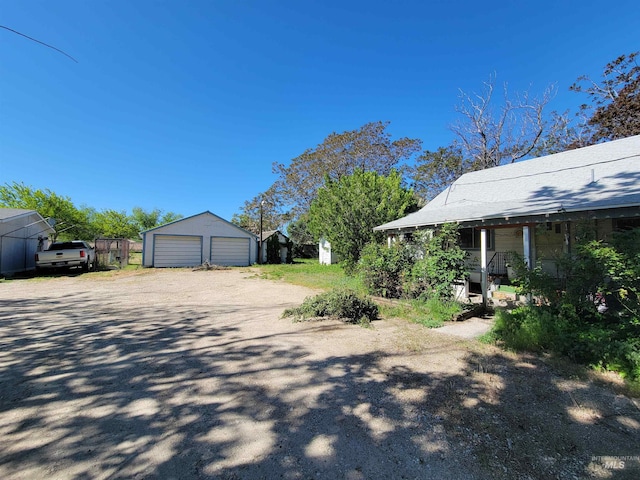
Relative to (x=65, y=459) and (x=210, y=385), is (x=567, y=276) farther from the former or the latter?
(x=65, y=459)

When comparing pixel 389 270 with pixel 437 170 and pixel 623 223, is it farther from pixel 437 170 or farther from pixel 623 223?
pixel 437 170

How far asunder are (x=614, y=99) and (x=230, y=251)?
23.8 m

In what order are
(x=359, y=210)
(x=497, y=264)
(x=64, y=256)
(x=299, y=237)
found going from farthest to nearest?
(x=299, y=237) → (x=359, y=210) → (x=64, y=256) → (x=497, y=264)

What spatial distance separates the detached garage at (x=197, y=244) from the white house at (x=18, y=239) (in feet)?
17.3

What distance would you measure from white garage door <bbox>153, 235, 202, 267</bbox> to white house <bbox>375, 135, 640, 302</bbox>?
13.9 metres

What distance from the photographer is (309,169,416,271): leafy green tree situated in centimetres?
1312

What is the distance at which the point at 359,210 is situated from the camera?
1316 centimetres

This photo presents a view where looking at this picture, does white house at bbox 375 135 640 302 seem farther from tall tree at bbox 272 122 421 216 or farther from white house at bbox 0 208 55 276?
white house at bbox 0 208 55 276

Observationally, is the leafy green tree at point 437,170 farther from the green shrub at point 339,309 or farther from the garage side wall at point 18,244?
the garage side wall at point 18,244

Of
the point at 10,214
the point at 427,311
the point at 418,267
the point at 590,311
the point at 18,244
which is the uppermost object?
the point at 10,214

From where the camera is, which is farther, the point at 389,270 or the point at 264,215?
the point at 264,215

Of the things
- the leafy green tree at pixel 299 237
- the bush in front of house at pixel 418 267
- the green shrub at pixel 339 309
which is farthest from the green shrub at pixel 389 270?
the leafy green tree at pixel 299 237

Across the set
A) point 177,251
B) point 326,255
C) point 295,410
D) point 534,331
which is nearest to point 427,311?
point 534,331

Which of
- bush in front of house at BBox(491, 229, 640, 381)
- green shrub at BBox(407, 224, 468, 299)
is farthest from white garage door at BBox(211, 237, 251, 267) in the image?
→ bush in front of house at BBox(491, 229, 640, 381)
